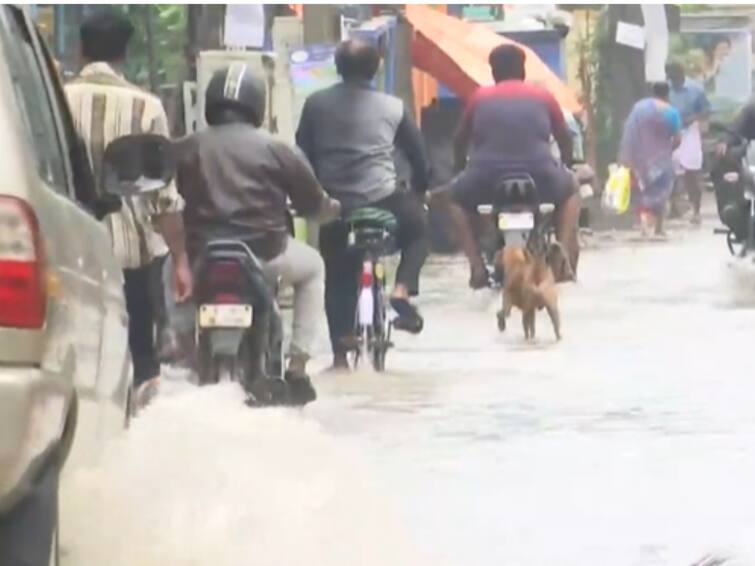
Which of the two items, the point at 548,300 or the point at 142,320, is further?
the point at 548,300

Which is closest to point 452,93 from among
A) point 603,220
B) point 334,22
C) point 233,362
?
point 334,22

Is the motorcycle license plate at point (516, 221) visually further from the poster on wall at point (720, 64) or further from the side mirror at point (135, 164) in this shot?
the poster on wall at point (720, 64)

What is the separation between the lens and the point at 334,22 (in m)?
16.0

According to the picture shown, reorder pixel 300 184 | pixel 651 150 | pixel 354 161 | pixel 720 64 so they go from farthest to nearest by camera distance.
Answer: pixel 720 64, pixel 651 150, pixel 354 161, pixel 300 184

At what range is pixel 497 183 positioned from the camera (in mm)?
13086

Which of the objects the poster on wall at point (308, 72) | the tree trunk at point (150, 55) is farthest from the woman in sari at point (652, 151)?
the tree trunk at point (150, 55)

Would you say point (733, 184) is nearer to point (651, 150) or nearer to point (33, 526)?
point (651, 150)

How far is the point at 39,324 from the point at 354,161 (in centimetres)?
706

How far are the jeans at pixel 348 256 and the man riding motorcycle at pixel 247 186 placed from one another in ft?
6.05

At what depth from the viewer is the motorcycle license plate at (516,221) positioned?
12695 millimetres

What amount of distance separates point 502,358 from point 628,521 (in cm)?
496

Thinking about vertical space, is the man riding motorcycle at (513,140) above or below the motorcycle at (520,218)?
above

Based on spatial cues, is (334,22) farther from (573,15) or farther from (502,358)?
(573,15)

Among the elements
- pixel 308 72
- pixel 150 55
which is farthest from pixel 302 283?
pixel 308 72
